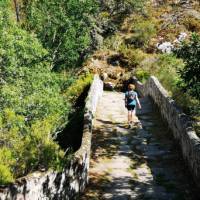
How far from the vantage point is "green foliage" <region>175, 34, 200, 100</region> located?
33.9 ft

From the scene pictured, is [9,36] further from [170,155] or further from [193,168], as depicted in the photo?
[193,168]

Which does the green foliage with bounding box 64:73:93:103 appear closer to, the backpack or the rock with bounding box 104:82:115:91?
the rock with bounding box 104:82:115:91

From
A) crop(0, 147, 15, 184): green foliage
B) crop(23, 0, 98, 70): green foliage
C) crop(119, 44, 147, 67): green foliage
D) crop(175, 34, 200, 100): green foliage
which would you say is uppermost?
crop(23, 0, 98, 70): green foliage

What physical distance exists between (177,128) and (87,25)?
21.8 m

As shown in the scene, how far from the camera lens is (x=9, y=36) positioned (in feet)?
55.6

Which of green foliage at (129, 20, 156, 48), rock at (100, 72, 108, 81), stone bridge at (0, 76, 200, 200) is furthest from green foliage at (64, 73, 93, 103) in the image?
green foliage at (129, 20, 156, 48)

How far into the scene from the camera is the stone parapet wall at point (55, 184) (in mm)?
6715

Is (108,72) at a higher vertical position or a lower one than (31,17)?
lower

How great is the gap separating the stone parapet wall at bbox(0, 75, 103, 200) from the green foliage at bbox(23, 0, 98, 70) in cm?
1937

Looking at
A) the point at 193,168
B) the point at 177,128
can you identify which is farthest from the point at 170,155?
the point at 193,168

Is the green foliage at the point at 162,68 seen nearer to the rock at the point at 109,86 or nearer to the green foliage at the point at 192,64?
the rock at the point at 109,86

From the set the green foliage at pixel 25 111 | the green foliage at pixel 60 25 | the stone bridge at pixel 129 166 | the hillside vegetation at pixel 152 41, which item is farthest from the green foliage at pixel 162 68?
the stone bridge at pixel 129 166

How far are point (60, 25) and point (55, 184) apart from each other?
22.4 m

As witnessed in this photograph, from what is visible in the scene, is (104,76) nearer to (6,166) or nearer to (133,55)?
(133,55)
